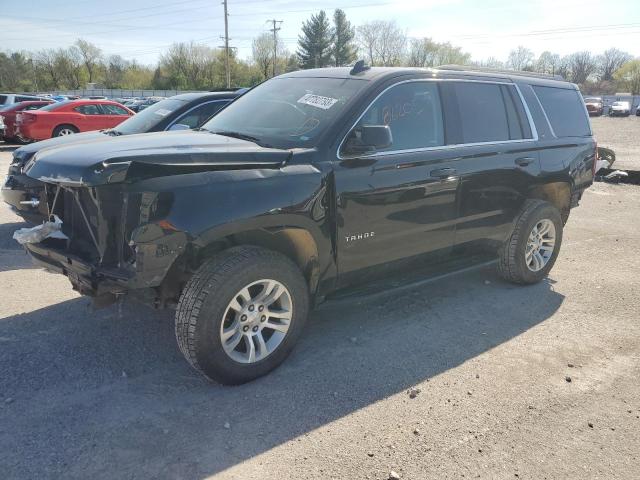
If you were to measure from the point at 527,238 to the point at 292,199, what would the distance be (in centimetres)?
281

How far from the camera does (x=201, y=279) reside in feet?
10.2

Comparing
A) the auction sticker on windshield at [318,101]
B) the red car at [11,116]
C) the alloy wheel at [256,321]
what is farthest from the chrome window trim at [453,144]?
the red car at [11,116]

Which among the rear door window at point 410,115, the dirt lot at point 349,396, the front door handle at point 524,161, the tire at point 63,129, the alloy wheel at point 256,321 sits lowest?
the dirt lot at point 349,396

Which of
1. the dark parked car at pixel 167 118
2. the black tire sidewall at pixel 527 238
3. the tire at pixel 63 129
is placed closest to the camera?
the black tire sidewall at pixel 527 238

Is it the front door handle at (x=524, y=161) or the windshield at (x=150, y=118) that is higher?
the windshield at (x=150, y=118)

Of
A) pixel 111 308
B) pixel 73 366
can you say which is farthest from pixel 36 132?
pixel 73 366

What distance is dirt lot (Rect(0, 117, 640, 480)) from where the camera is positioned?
107 inches

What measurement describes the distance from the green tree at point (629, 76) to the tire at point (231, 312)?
105 metres

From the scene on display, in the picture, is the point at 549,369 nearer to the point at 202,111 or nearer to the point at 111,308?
the point at 111,308

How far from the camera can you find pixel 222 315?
3152 mm

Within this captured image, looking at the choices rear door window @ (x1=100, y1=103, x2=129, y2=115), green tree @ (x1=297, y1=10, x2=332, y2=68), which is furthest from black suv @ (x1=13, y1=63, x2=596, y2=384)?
green tree @ (x1=297, y1=10, x2=332, y2=68)

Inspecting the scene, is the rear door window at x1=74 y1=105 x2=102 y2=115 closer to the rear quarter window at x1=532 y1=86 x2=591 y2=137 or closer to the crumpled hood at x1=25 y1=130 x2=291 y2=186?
the crumpled hood at x1=25 y1=130 x2=291 y2=186

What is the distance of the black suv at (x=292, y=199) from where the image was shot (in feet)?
9.80

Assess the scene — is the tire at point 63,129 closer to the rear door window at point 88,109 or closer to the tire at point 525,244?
the rear door window at point 88,109
